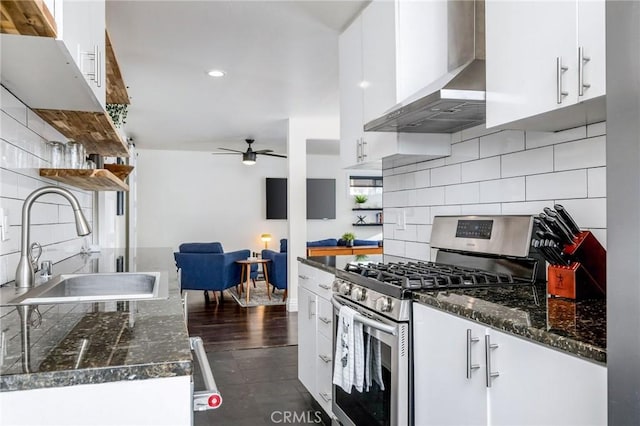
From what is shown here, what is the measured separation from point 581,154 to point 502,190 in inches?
17.6

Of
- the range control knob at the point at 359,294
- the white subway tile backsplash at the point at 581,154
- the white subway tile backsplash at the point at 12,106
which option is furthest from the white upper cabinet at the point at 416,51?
the white subway tile backsplash at the point at 12,106

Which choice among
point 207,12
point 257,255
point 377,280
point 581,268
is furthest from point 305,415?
point 257,255

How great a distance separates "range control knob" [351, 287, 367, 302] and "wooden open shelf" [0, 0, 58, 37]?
4.53 feet

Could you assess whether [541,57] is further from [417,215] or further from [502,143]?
[417,215]

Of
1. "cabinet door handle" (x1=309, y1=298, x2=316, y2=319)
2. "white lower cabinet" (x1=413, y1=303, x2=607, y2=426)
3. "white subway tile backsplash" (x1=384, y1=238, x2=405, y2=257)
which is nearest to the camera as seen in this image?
"white lower cabinet" (x1=413, y1=303, x2=607, y2=426)

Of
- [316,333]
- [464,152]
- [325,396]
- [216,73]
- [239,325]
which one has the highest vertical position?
[216,73]

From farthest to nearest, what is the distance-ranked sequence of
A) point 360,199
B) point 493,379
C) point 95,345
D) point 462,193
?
point 360,199
point 462,193
point 493,379
point 95,345

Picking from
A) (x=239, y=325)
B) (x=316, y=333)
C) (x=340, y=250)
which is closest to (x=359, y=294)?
(x=316, y=333)

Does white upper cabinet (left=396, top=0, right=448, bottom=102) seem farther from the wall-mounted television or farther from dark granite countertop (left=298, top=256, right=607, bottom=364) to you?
the wall-mounted television

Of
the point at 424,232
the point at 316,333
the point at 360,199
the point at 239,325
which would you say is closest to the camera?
the point at 316,333

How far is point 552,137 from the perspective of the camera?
185cm

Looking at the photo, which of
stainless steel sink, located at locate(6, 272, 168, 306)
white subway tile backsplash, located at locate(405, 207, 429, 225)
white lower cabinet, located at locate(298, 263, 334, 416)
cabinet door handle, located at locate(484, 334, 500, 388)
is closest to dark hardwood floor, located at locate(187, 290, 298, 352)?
white lower cabinet, located at locate(298, 263, 334, 416)

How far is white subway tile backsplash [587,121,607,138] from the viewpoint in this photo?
1.62 meters

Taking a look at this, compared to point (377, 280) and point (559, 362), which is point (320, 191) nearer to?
point (377, 280)
